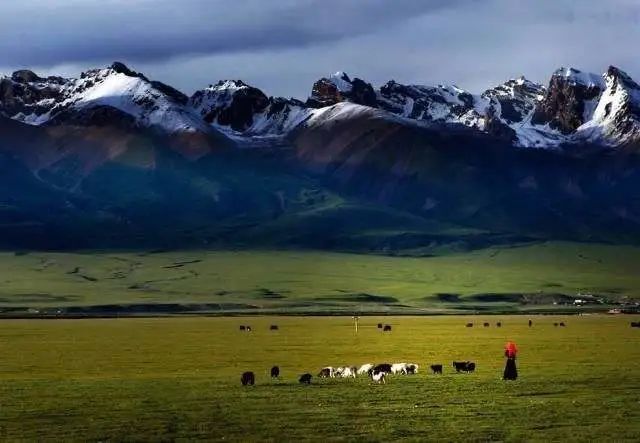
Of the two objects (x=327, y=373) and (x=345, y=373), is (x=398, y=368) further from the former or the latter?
(x=327, y=373)

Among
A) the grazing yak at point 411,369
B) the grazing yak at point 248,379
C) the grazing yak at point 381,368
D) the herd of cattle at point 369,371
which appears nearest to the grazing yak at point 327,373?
the herd of cattle at point 369,371

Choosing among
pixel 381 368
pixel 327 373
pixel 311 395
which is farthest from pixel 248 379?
pixel 381 368

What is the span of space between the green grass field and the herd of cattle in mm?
595

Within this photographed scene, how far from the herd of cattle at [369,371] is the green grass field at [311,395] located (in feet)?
1.95

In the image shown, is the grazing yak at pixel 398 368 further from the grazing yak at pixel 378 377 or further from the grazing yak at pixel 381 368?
the grazing yak at pixel 378 377

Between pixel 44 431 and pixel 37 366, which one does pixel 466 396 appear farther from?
pixel 37 366

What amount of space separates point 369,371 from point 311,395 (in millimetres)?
8148

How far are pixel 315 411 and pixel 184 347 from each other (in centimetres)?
4446

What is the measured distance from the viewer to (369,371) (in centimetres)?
5444

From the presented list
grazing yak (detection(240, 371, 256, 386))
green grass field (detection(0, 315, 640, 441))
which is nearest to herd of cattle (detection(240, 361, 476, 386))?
grazing yak (detection(240, 371, 256, 386))

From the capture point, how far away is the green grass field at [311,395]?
3719 cm

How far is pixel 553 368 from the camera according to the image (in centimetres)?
5953

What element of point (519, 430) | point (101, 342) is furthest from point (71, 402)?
point (101, 342)

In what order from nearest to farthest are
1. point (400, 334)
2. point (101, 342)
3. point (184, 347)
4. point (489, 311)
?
1. point (184, 347)
2. point (101, 342)
3. point (400, 334)
4. point (489, 311)
